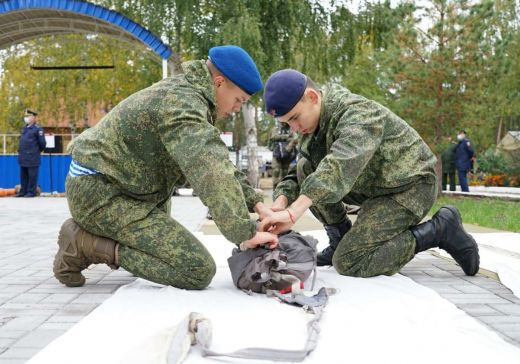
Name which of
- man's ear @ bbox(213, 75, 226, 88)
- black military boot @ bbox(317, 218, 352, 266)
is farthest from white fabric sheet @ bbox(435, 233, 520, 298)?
man's ear @ bbox(213, 75, 226, 88)

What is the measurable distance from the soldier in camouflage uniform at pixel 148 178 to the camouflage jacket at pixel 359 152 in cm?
45

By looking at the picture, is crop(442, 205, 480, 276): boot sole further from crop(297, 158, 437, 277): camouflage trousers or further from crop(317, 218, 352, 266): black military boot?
crop(317, 218, 352, 266): black military boot

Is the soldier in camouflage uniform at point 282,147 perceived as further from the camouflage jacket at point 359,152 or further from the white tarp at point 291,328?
the white tarp at point 291,328

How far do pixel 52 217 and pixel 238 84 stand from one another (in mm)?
6330

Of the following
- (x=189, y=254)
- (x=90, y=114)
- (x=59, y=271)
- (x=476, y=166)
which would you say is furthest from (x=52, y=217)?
(x=90, y=114)

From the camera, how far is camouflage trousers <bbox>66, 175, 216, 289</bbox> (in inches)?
137

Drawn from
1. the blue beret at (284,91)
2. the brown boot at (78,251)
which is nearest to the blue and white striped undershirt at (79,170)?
the brown boot at (78,251)

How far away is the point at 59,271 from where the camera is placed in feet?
12.3

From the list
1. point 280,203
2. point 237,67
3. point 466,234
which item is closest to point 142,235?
point 280,203

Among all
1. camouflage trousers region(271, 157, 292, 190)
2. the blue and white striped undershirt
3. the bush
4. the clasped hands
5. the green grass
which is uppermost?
the blue and white striped undershirt

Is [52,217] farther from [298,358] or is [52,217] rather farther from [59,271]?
[298,358]

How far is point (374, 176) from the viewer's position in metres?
3.88

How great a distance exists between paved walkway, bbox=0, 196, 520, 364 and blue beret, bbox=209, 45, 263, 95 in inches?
54.4

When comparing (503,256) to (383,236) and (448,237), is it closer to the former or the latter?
(448,237)
